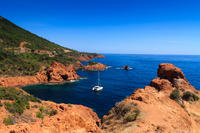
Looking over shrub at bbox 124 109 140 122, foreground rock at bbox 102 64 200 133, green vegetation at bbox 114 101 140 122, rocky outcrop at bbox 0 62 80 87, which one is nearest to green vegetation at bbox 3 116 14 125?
foreground rock at bbox 102 64 200 133

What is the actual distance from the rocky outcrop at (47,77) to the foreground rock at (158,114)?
147 ft

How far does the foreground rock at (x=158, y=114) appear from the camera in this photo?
13555 mm

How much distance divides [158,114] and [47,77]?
55503mm

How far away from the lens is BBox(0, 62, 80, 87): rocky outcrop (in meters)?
52.8

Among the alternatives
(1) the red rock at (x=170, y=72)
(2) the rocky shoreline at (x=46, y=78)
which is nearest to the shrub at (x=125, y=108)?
(1) the red rock at (x=170, y=72)

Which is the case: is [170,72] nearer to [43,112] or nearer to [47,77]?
[43,112]

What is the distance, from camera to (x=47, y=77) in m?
61.2

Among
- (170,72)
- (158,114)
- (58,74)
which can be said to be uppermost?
(170,72)

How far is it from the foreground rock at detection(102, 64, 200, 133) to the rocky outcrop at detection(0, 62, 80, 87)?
44.9m

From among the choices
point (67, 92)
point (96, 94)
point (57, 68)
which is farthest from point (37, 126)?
point (57, 68)

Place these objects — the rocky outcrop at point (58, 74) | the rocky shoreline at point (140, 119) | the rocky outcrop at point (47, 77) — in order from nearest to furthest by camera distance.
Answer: the rocky shoreline at point (140, 119)
the rocky outcrop at point (47, 77)
the rocky outcrop at point (58, 74)

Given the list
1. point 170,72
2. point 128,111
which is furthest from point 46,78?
point 128,111

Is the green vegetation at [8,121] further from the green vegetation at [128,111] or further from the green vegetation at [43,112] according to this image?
the green vegetation at [128,111]

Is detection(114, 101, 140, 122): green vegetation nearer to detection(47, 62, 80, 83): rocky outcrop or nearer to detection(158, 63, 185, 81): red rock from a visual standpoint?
detection(158, 63, 185, 81): red rock
